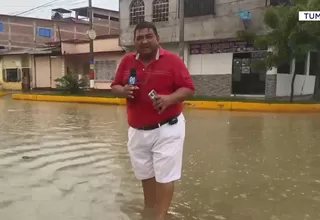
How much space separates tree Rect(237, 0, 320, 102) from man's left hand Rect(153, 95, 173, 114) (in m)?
12.3

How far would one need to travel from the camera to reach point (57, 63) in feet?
97.8

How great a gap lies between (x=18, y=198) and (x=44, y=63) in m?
28.4

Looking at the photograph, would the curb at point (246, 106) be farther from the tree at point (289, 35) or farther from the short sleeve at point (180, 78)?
the short sleeve at point (180, 78)

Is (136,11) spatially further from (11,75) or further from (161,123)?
(161,123)

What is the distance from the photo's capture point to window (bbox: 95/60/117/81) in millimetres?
25969

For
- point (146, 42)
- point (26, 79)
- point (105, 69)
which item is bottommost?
point (26, 79)

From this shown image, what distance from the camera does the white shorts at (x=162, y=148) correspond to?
288 cm

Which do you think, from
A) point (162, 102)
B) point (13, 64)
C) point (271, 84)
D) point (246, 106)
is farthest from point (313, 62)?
point (13, 64)

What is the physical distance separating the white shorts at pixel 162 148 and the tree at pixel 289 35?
12195 millimetres

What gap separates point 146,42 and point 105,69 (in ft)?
78.1

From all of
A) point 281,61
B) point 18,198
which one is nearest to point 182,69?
point 18,198

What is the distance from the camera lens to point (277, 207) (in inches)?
141

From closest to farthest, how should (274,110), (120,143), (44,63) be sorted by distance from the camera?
(120,143) < (274,110) < (44,63)

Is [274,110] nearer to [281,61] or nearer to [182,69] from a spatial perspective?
[281,61]
